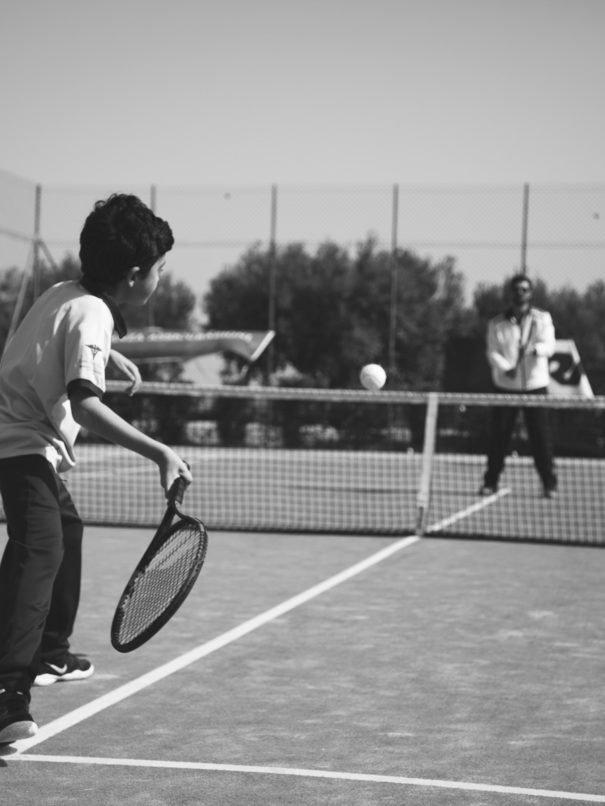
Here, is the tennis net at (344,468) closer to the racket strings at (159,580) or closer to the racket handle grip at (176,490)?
the racket strings at (159,580)

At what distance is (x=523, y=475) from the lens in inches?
674

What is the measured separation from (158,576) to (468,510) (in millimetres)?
7966

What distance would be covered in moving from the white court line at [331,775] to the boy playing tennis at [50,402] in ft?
0.65

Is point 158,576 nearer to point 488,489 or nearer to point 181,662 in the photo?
point 181,662

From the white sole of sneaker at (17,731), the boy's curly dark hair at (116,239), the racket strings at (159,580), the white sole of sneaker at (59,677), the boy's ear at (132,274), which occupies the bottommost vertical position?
the white sole of sneaker at (59,677)

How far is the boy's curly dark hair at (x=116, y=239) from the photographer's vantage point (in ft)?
12.0

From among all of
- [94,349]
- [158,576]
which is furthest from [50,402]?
[158,576]

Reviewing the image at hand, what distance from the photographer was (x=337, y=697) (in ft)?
14.6

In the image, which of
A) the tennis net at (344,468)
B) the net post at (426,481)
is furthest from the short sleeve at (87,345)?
the net post at (426,481)

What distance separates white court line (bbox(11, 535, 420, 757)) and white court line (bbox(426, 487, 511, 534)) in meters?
1.98

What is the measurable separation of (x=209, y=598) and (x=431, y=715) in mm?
2388

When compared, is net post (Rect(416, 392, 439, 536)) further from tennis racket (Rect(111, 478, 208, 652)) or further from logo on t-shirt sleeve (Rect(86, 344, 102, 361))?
logo on t-shirt sleeve (Rect(86, 344, 102, 361))

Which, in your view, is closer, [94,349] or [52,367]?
[94,349]

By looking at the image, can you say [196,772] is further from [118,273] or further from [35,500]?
[118,273]
